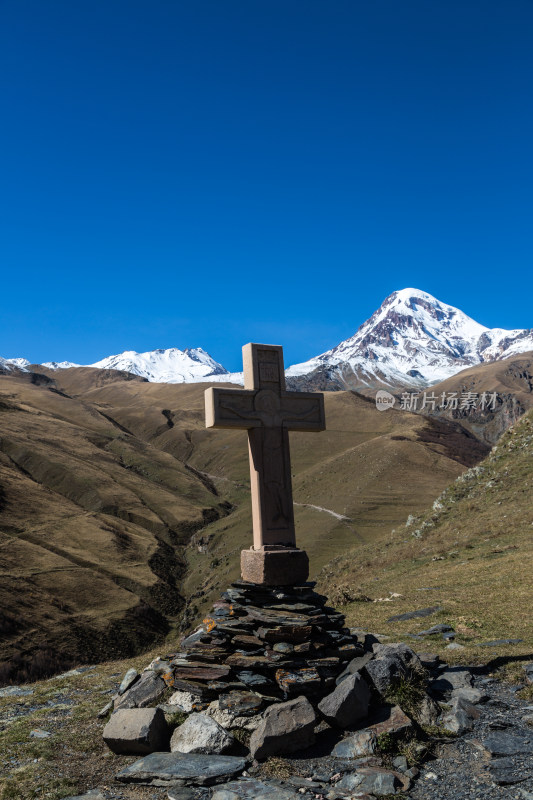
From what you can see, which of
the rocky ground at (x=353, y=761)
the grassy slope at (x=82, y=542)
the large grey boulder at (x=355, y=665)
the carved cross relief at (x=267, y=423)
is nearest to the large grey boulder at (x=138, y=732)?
the rocky ground at (x=353, y=761)

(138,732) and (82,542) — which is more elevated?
(138,732)

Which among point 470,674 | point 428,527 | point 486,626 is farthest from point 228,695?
point 428,527

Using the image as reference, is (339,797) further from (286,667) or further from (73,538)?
(73,538)

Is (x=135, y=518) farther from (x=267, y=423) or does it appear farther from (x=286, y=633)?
(x=286, y=633)

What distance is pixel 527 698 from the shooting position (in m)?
9.80

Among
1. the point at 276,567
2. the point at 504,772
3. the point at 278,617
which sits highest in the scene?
the point at 276,567

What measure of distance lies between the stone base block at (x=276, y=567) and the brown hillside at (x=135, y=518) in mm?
38419

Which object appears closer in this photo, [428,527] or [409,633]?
[409,633]

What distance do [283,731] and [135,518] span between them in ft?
304

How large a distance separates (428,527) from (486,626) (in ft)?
63.0

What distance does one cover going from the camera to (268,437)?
12.8m

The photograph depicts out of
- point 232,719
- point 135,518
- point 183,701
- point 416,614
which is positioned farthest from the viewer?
point 135,518

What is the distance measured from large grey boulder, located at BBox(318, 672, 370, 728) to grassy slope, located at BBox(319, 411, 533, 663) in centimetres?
389

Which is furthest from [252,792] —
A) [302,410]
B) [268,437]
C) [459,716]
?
[302,410]
